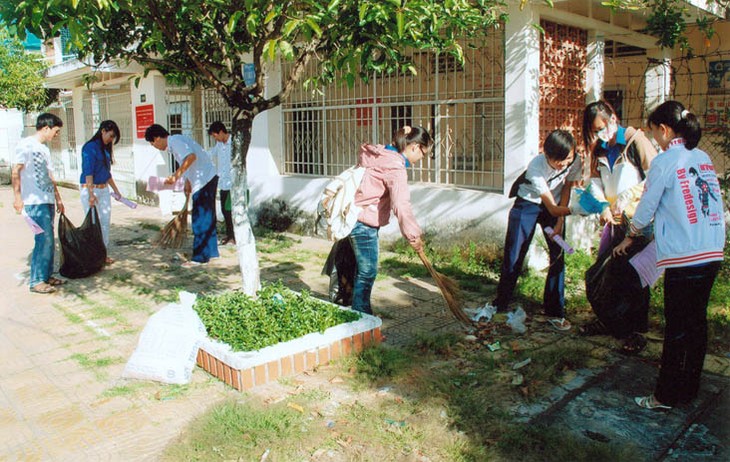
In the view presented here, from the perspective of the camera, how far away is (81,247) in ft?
21.5

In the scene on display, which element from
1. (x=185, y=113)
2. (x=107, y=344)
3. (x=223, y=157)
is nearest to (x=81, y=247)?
(x=223, y=157)

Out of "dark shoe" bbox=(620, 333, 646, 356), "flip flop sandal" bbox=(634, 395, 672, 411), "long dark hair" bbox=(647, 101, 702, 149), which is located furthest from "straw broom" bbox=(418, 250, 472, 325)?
"long dark hair" bbox=(647, 101, 702, 149)

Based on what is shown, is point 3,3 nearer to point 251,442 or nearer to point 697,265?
point 251,442

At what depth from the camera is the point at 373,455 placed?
3.06m

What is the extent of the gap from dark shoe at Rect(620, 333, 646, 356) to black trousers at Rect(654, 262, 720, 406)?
787mm

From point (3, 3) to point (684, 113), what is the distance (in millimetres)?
3667

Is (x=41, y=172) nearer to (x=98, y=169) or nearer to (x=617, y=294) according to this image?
(x=98, y=169)

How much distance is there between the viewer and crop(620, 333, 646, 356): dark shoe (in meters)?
4.29

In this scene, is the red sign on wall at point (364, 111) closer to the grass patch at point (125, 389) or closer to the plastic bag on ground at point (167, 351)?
the plastic bag on ground at point (167, 351)

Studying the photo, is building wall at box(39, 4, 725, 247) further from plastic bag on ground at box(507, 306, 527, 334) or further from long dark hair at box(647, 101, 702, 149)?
long dark hair at box(647, 101, 702, 149)

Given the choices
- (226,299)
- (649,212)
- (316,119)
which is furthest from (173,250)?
(649,212)

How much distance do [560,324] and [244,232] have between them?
8.19ft

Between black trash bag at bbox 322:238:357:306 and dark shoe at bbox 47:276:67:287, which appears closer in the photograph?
black trash bag at bbox 322:238:357:306

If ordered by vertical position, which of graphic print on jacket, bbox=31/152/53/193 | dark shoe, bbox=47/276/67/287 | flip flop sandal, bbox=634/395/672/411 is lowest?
flip flop sandal, bbox=634/395/672/411
